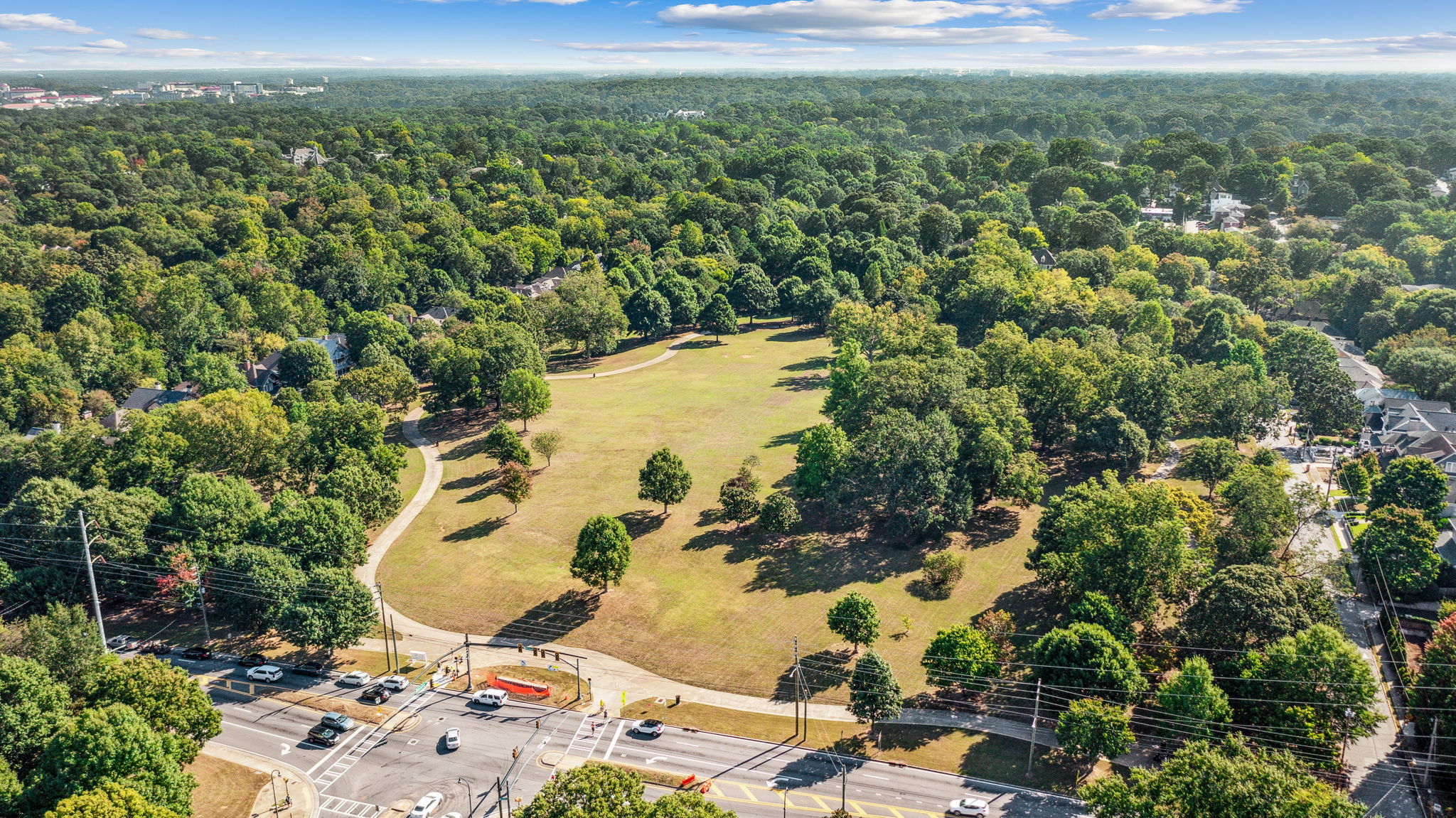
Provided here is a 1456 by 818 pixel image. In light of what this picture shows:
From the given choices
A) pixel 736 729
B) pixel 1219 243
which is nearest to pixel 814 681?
pixel 736 729

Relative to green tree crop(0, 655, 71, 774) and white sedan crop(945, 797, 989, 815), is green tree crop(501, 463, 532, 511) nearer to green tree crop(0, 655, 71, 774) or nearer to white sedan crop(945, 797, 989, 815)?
green tree crop(0, 655, 71, 774)

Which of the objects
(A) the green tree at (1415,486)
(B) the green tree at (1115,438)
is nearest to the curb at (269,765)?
(B) the green tree at (1115,438)

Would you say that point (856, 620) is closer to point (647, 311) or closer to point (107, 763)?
point (107, 763)

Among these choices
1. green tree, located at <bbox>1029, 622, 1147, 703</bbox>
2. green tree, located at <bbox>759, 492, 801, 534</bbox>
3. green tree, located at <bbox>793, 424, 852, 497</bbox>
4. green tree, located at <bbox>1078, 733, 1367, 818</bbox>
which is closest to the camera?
green tree, located at <bbox>1078, 733, 1367, 818</bbox>

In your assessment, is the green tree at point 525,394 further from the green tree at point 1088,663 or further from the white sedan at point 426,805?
the green tree at point 1088,663

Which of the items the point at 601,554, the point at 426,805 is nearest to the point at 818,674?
the point at 601,554

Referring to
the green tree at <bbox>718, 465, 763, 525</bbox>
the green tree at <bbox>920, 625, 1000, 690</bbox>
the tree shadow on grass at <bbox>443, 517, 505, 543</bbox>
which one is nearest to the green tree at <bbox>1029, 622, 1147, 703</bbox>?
the green tree at <bbox>920, 625, 1000, 690</bbox>

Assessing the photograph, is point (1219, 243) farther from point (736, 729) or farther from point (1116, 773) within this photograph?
point (736, 729)
